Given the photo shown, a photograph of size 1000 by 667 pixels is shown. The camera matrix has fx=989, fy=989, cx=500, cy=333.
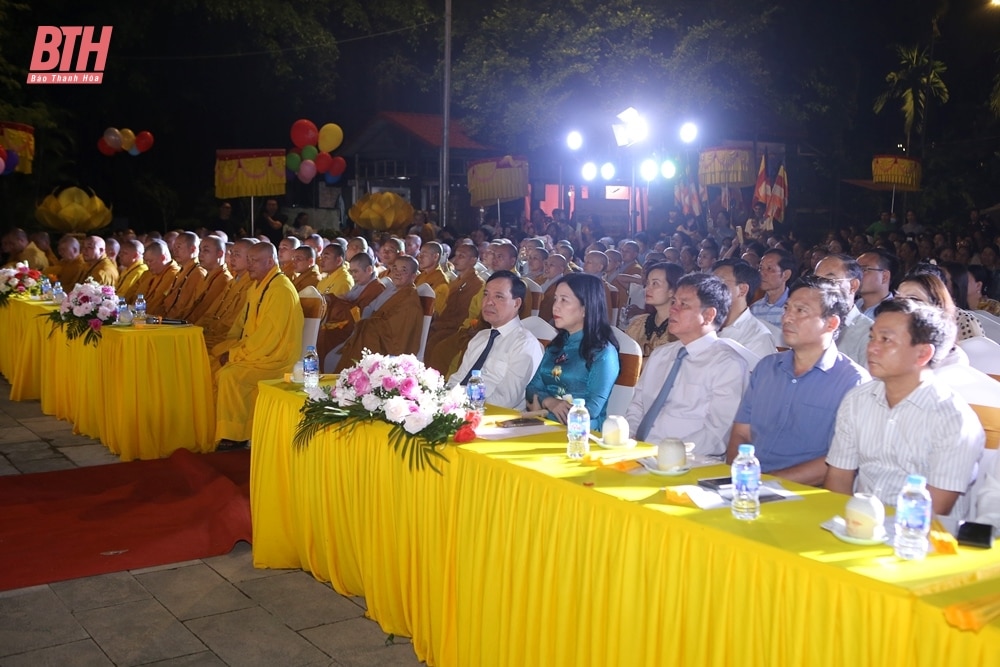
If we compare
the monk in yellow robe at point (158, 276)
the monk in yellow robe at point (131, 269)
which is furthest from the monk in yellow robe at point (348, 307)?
the monk in yellow robe at point (131, 269)

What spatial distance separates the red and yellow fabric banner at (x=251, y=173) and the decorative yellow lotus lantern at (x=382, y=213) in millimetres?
1715

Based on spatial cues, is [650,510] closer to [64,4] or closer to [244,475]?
[244,475]

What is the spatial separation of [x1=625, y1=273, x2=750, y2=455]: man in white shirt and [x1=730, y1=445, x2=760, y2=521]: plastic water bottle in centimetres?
130

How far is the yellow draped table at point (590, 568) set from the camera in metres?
2.23

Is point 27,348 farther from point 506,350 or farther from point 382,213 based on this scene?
point 382,213

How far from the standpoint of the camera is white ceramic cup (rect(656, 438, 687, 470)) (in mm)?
3154

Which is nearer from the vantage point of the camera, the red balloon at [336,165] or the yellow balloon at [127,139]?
A: the yellow balloon at [127,139]

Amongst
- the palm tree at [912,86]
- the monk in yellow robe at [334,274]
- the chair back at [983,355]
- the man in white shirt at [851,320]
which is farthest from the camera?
the palm tree at [912,86]

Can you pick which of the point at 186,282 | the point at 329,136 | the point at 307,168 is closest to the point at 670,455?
the point at 186,282

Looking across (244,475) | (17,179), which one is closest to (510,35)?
(17,179)

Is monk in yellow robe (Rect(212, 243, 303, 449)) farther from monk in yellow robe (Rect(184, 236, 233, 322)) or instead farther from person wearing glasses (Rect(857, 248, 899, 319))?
person wearing glasses (Rect(857, 248, 899, 319))

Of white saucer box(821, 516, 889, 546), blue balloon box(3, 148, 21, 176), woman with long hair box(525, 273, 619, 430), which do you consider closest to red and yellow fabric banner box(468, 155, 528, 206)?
blue balloon box(3, 148, 21, 176)

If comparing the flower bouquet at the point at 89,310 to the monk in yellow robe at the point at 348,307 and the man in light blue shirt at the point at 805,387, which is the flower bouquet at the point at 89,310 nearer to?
the monk in yellow robe at the point at 348,307

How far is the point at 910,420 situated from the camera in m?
3.09
